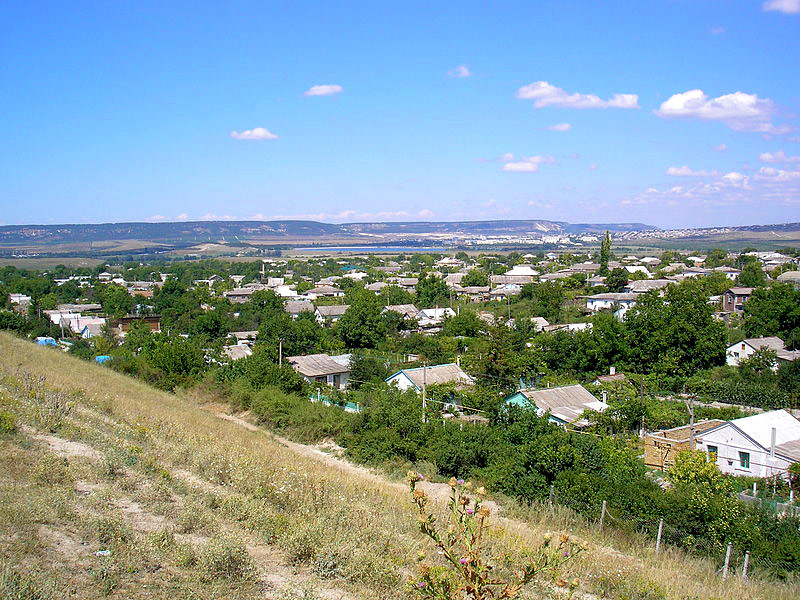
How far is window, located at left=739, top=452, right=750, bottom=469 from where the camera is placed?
13266mm

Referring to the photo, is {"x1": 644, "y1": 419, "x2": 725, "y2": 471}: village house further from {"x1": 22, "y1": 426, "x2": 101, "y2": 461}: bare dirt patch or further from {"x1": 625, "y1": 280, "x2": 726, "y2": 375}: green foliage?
{"x1": 22, "y1": 426, "x2": 101, "y2": 461}: bare dirt patch

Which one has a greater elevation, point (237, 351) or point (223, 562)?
point (223, 562)

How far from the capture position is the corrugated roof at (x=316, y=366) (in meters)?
21.6

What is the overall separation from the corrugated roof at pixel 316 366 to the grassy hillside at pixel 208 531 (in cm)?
1281

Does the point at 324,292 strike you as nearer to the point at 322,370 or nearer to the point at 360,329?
the point at 360,329

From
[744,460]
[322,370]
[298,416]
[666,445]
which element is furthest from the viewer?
[322,370]

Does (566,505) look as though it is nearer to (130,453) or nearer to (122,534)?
(130,453)

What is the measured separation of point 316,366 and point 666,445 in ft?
39.5

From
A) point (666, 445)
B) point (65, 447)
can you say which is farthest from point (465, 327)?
point (65, 447)

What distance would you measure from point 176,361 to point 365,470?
34.9ft

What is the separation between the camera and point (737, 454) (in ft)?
43.9

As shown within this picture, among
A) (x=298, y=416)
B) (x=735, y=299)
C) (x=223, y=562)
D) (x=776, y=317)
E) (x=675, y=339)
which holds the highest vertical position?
(x=223, y=562)

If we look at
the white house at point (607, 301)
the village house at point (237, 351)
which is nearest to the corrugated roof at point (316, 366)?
the village house at point (237, 351)

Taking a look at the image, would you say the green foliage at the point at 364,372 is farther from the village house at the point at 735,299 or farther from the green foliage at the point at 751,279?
the green foliage at the point at 751,279
